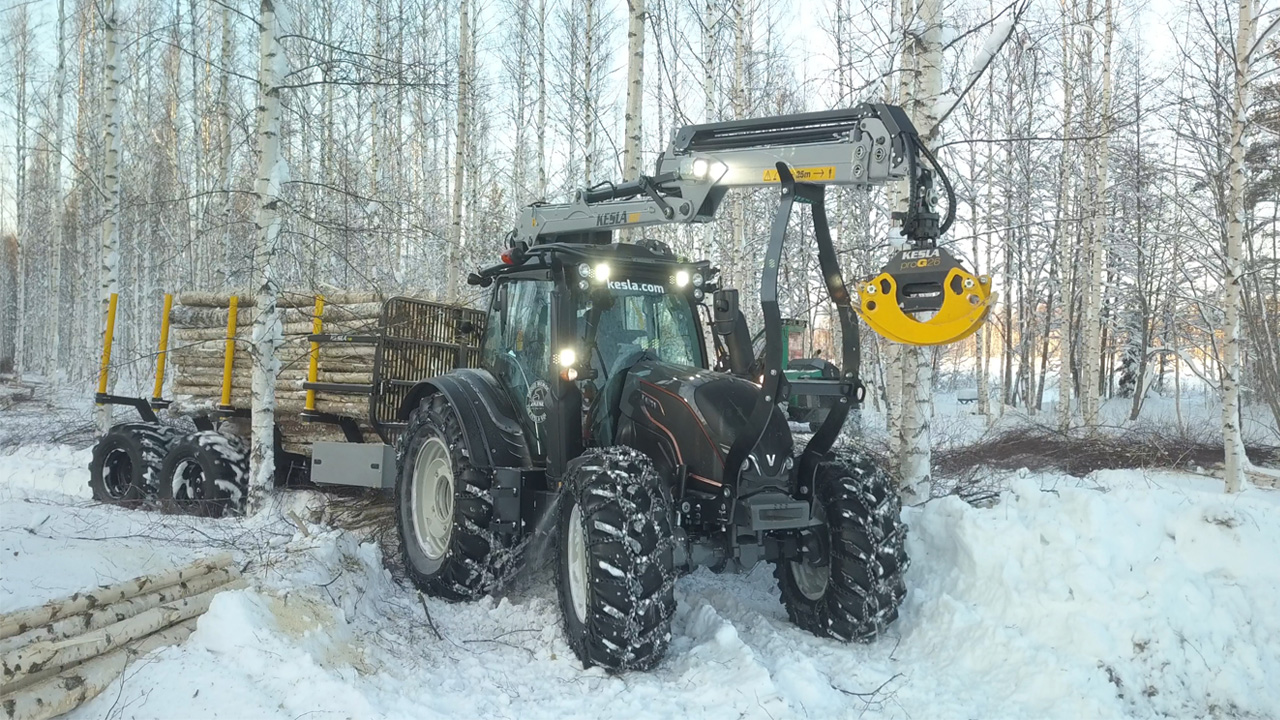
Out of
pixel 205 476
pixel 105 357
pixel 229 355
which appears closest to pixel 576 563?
pixel 205 476

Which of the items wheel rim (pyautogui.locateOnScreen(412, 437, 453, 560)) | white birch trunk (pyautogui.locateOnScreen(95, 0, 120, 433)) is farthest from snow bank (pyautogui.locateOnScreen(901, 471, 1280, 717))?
white birch trunk (pyautogui.locateOnScreen(95, 0, 120, 433))

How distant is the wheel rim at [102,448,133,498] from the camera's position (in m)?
8.81

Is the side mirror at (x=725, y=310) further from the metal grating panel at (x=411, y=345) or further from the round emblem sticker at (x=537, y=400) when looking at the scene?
the metal grating panel at (x=411, y=345)

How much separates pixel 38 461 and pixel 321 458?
20.3 feet

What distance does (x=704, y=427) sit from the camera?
4648mm

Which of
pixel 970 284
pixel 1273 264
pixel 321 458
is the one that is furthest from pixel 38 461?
pixel 1273 264

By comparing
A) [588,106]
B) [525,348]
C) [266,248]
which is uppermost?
[588,106]

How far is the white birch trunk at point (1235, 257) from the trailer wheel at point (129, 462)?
11.0 metres

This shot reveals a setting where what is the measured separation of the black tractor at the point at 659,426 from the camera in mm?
4281

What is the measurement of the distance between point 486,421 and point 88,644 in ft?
8.42

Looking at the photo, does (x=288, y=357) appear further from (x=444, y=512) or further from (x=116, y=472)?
(x=444, y=512)

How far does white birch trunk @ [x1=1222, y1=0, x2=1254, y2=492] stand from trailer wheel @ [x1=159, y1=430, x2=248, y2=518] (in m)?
10.1

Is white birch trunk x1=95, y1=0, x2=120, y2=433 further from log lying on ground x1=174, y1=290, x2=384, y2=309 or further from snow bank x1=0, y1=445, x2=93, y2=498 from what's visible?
log lying on ground x1=174, y1=290, x2=384, y2=309

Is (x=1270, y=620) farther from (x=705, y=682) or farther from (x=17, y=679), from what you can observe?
(x=17, y=679)
